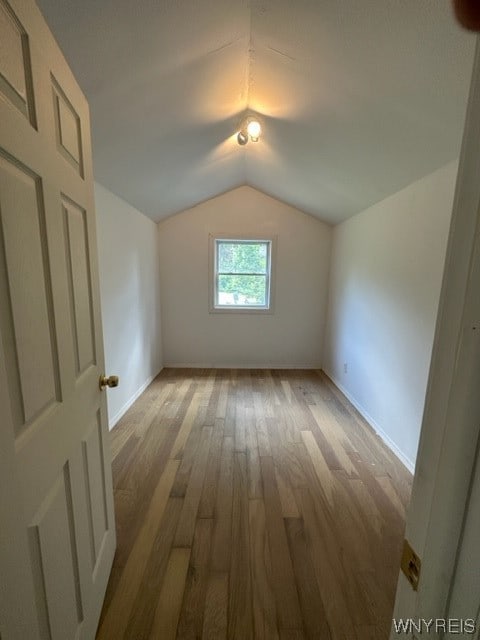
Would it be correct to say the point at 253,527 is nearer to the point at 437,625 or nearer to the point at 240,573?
the point at 240,573

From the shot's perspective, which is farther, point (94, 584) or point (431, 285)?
point (431, 285)

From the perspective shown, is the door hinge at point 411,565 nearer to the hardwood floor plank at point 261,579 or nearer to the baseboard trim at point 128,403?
the hardwood floor plank at point 261,579

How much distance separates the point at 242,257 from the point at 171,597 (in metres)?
3.58

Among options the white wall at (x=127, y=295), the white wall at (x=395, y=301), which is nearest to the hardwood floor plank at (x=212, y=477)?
the white wall at (x=127, y=295)

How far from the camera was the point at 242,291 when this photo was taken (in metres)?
4.13

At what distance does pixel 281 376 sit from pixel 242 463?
1973 mm

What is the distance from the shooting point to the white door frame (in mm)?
405

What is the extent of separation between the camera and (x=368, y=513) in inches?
65.4

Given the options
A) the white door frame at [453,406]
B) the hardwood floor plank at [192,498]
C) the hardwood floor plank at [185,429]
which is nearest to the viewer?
the white door frame at [453,406]

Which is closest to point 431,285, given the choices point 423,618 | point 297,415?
point 297,415

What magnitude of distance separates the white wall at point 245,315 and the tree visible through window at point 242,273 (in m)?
0.15

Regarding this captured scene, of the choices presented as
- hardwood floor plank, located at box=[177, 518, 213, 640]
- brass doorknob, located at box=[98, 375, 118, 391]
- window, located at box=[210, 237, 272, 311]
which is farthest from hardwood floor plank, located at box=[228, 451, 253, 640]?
window, located at box=[210, 237, 272, 311]

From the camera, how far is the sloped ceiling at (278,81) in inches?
42.5

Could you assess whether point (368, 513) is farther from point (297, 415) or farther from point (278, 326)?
point (278, 326)
